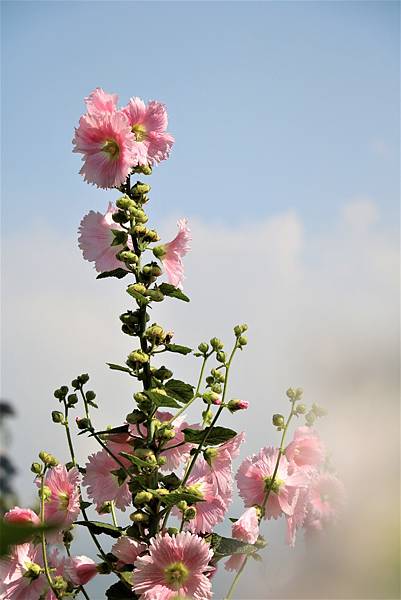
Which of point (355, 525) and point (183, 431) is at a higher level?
point (183, 431)

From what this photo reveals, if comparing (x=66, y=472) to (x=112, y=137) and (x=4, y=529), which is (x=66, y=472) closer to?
(x=112, y=137)

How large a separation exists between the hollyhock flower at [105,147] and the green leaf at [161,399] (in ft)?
0.92

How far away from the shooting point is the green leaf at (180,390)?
0.96 meters

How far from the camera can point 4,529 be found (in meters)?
0.20

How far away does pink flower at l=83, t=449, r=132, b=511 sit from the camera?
0.98 m

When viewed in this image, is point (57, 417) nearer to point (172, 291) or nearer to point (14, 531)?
point (172, 291)

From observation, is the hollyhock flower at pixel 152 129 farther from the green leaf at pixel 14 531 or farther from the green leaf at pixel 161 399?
the green leaf at pixel 14 531

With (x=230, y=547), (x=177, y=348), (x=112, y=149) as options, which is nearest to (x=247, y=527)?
(x=230, y=547)

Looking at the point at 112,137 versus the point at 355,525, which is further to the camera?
the point at 112,137

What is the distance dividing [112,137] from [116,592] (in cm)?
58

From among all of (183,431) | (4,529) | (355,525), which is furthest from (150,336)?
(4,529)

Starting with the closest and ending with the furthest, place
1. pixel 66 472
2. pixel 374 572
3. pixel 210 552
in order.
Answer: pixel 374 572
pixel 210 552
pixel 66 472

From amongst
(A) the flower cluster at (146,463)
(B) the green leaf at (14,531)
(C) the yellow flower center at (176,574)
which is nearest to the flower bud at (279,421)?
(A) the flower cluster at (146,463)

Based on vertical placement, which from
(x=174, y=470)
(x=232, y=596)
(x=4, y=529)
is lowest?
(x=4, y=529)
